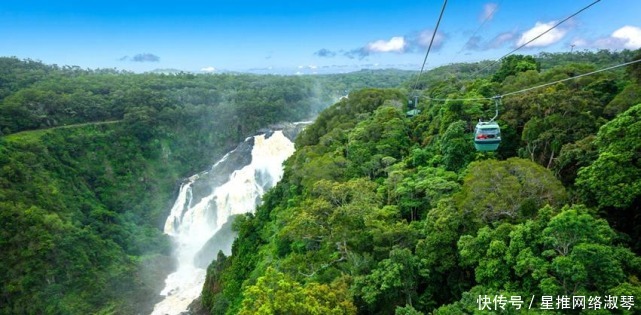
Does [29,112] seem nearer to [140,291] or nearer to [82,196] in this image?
[82,196]

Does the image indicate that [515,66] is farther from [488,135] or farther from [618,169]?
[488,135]

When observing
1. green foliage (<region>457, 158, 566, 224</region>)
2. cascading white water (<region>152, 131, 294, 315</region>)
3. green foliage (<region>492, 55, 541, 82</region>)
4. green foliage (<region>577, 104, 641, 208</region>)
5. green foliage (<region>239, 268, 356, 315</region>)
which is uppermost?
green foliage (<region>492, 55, 541, 82</region>)

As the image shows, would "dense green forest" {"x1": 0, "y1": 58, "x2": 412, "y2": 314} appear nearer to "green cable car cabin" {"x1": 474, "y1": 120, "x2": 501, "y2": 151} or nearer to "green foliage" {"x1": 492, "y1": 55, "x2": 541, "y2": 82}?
"green cable car cabin" {"x1": 474, "y1": 120, "x2": 501, "y2": 151}

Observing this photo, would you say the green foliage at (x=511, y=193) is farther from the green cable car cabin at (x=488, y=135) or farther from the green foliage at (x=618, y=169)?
the green cable car cabin at (x=488, y=135)

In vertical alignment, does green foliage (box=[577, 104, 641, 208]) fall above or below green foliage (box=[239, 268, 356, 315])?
above

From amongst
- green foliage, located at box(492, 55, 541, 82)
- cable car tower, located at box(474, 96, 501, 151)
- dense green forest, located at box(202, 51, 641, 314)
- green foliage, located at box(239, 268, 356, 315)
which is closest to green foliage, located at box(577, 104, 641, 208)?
A: dense green forest, located at box(202, 51, 641, 314)

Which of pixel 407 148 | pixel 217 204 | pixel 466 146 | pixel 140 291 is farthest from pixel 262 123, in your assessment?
pixel 466 146
